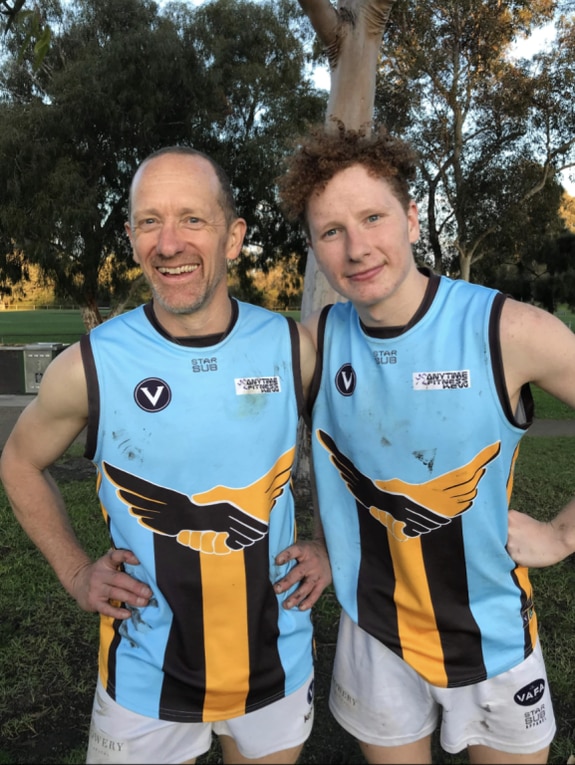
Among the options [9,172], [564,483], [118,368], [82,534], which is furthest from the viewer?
[9,172]

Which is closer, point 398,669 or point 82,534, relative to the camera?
point 398,669

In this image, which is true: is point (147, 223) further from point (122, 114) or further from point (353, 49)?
point (122, 114)

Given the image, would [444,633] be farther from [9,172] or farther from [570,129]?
[570,129]

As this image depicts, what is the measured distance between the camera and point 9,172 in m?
18.7

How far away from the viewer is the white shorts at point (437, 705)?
6.54ft

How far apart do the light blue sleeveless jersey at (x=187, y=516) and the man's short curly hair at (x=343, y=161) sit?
64 centimetres

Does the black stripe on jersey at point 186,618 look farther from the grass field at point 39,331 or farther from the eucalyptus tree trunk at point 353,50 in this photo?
the grass field at point 39,331

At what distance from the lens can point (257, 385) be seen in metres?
2.04

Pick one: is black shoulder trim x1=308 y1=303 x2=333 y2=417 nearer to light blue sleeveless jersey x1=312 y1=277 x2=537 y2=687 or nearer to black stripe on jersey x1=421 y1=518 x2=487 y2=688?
light blue sleeveless jersey x1=312 y1=277 x2=537 y2=687

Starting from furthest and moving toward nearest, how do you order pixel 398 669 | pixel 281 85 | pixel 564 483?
pixel 281 85 < pixel 564 483 < pixel 398 669

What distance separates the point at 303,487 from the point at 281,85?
18057 mm

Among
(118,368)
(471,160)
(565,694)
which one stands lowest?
(565,694)

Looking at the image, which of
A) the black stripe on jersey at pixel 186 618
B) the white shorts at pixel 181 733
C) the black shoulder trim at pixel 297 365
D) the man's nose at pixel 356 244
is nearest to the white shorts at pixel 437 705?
the white shorts at pixel 181 733

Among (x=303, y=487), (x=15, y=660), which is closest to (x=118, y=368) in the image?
(x=15, y=660)
